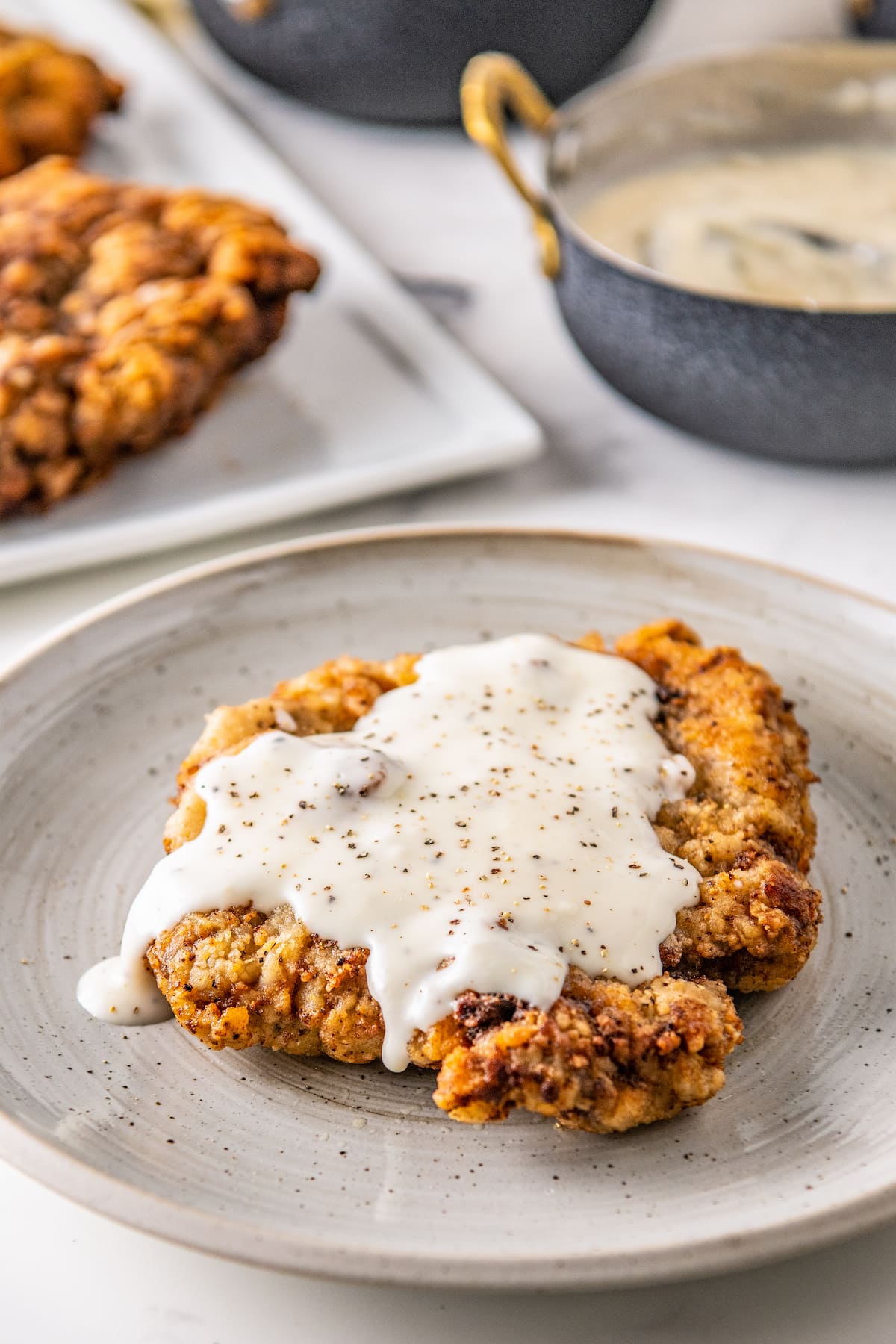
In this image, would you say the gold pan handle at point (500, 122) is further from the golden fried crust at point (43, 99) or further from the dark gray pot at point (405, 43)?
the golden fried crust at point (43, 99)

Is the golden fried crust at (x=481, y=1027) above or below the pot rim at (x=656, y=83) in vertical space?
below

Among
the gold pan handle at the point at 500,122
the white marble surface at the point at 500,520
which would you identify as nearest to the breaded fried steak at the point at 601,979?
the white marble surface at the point at 500,520

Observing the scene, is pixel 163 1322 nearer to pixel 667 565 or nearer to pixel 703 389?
pixel 667 565

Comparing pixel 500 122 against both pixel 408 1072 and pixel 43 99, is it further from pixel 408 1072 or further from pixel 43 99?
pixel 408 1072

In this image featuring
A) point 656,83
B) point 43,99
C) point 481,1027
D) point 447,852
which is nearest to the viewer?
point 481,1027

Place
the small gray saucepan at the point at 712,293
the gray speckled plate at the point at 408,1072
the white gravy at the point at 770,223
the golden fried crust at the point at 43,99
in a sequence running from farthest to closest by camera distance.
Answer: the golden fried crust at the point at 43,99, the white gravy at the point at 770,223, the small gray saucepan at the point at 712,293, the gray speckled plate at the point at 408,1072

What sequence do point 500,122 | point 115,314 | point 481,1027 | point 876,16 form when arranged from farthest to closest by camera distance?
point 876,16 → point 500,122 → point 115,314 → point 481,1027

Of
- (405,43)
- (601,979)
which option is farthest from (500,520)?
(405,43)

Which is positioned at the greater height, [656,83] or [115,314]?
[656,83]

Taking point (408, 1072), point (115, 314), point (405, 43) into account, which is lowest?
point (408, 1072)
